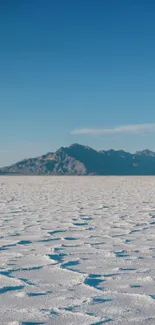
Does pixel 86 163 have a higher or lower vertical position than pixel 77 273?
higher

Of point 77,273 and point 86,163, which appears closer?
point 77,273

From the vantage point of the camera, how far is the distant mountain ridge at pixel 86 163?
468 feet

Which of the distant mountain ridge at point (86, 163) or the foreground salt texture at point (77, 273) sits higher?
the distant mountain ridge at point (86, 163)

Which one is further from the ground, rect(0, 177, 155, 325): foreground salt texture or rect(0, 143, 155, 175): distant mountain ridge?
rect(0, 143, 155, 175): distant mountain ridge

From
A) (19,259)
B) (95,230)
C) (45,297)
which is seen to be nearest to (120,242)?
(95,230)

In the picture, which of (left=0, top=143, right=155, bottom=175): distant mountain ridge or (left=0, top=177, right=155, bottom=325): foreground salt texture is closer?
(left=0, top=177, right=155, bottom=325): foreground salt texture

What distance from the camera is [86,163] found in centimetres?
16112

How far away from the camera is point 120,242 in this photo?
5.10 metres

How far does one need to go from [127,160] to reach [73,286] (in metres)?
166

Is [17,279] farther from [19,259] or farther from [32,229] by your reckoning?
[32,229]

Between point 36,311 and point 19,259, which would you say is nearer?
point 36,311

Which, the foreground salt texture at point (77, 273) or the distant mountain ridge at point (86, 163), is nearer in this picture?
the foreground salt texture at point (77, 273)

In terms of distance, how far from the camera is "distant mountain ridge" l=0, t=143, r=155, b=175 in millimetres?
142750

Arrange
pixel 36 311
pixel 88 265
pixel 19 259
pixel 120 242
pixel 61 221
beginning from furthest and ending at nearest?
1. pixel 61 221
2. pixel 120 242
3. pixel 19 259
4. pixel 88 265
5. pixel 36 311
